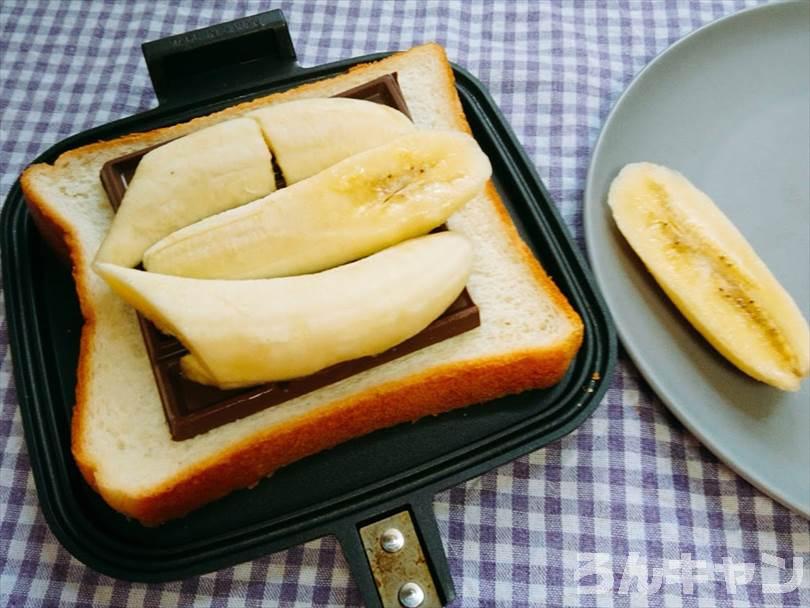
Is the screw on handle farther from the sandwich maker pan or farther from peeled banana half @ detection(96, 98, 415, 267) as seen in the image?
peeled banana half @ detection(96, 98, 415, 267)

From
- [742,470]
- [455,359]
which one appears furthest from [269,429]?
[742,470]

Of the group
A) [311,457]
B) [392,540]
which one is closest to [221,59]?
[311,457]

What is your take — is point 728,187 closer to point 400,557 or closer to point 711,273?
point 711,273

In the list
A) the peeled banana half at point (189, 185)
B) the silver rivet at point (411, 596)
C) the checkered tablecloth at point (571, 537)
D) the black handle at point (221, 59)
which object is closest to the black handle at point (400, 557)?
the silver rivet at point (411, 596)

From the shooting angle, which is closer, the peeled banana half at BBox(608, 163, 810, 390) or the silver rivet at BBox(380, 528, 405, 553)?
the silver rivet at BBox(380, 528, 405, 553)

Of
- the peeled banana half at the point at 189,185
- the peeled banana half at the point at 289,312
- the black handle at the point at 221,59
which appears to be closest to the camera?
the peeled banana half at the point at 289,312

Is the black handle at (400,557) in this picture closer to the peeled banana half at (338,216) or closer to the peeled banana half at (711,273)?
the peeled banana half at (338,216)

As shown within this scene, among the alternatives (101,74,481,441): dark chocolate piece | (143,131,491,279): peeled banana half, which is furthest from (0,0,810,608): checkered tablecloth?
(143,131,491,279): peeled banana half
